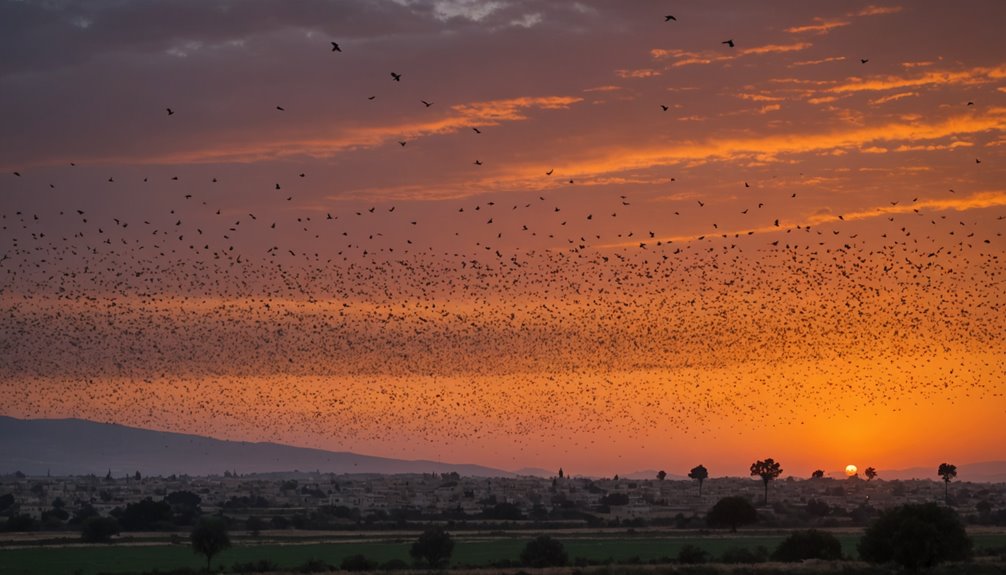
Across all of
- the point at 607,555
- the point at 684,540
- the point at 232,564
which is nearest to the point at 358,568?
the point at 232,564

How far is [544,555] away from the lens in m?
92.5

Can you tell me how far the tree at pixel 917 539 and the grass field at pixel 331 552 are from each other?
51.5ft

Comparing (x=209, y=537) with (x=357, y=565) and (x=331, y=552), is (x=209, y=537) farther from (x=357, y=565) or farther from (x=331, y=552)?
(x=331, y=552)

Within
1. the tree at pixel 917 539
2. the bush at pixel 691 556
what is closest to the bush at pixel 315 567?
the bush at pixel 691 556

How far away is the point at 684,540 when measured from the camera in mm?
118562

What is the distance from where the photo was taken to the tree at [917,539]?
76.8 metres

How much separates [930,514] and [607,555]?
93.2 feet

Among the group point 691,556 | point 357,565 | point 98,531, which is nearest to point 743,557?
point 691,556

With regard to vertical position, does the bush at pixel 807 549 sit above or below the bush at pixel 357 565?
above

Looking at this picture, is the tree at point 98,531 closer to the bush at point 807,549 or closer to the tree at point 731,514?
the tree at point 731,514

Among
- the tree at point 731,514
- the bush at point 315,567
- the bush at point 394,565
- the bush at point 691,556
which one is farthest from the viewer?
the tree at point 731,514

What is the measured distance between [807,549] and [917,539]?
13.7 m

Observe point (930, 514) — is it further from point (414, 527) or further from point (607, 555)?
point (414, 527)

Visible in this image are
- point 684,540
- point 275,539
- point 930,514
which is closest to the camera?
point 930,514
